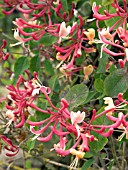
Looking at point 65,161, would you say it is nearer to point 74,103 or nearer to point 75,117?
point 74,103

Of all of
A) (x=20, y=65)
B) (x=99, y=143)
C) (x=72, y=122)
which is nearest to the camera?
(x=72, y=122)

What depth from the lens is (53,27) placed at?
3.76ft

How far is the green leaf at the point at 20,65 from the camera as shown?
140 centimetres

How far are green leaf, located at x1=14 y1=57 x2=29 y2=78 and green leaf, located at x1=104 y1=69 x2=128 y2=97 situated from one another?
415mm

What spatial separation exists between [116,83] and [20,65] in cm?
45

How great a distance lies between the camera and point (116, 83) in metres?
1.05

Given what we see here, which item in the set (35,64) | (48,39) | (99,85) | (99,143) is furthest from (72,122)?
(35,64)

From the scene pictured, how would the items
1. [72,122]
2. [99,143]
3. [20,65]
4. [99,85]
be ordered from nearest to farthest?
[72,122] → [99,143] → [99,85] → [20,65]

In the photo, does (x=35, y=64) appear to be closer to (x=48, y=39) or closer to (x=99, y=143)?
(x=48, y=39)

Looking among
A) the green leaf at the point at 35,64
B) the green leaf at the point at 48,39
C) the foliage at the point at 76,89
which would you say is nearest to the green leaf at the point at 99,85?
the foliage at the point at 76,89

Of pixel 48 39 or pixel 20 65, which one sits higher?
pixel 48 39

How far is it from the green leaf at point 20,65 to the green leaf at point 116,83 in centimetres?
42

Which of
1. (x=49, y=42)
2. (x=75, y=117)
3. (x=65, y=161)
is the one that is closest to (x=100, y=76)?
(x=49, y=42)

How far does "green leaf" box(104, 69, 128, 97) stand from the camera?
1.03 metres
